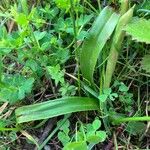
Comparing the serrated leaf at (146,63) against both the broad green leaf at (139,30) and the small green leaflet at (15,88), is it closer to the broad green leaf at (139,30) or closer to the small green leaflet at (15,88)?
the broad green leaf at (139,30)

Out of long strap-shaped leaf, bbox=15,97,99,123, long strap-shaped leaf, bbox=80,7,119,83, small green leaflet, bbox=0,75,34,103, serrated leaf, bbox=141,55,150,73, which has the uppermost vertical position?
long strap-shaped leaf, bbox=80,7,119,83

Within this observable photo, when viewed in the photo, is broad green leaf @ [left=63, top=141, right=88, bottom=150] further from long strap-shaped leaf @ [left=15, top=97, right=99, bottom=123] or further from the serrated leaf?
the serrated leaf

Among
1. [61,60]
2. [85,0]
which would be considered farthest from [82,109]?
[85,0]

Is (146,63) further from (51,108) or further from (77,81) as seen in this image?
(51,108)

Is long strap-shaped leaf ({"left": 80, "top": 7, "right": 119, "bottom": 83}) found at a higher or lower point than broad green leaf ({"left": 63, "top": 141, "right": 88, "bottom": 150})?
higher

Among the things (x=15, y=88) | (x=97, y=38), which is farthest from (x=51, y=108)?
(x=97, y=38)

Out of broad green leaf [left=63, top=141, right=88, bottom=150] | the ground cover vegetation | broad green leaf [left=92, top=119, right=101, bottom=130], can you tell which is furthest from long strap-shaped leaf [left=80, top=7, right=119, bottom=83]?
broad green leaf [left=63, top=141, right=88, bottom=150]

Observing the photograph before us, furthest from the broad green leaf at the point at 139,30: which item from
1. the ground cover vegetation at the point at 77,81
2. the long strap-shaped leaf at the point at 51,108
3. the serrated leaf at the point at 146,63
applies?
the long strap-shaped leaf at the point at 51,108
